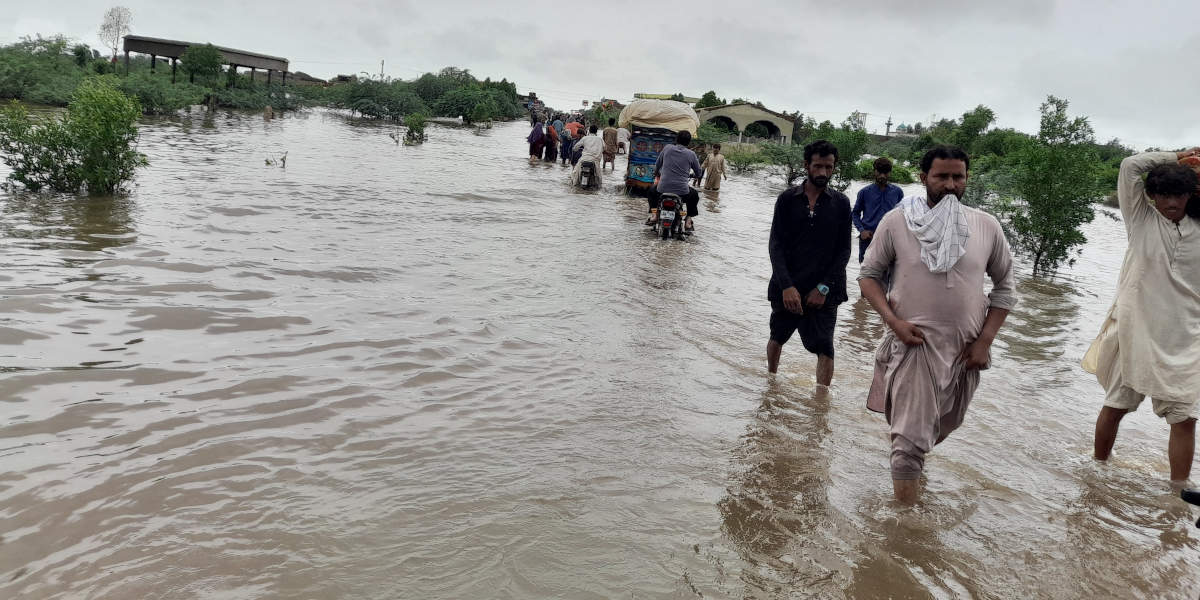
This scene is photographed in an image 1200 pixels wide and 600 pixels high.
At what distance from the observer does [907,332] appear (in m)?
3.46

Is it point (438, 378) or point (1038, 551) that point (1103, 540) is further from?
point (438, 378)

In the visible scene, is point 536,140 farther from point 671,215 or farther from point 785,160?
point 785,160

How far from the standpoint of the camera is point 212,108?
39.4m

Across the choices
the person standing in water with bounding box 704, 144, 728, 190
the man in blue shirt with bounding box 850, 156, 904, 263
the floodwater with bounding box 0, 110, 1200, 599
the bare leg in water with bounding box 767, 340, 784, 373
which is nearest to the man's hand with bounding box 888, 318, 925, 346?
the floodwater with bounding box 0, 110, 1200, 599

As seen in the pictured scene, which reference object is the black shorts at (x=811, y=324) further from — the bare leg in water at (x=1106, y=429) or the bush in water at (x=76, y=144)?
the bush in water at (x=76, y=144)

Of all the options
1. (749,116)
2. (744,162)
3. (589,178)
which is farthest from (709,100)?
(589,178)

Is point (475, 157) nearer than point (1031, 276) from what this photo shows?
No

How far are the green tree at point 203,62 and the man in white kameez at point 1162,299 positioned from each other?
49.3 m

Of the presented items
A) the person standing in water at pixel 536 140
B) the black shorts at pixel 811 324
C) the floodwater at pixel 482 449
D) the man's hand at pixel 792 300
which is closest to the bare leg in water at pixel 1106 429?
the floodwater at pixel 482 449

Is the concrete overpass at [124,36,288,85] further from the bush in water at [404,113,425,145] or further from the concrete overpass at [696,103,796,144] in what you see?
the concrete overpass at [696,103,796,144]

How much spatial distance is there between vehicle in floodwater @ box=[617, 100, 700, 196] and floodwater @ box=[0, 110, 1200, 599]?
28.9ft

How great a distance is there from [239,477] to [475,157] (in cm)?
2298

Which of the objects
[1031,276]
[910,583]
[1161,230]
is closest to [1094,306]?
[1031,276]

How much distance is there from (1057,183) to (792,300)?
10506mm
